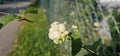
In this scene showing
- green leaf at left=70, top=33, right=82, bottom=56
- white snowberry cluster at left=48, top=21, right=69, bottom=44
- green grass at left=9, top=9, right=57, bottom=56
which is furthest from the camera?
green grass at left=9, top=9, right=57, bottom=56

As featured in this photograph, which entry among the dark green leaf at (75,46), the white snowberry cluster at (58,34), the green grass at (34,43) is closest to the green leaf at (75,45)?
the dark green leaf at (75,46)

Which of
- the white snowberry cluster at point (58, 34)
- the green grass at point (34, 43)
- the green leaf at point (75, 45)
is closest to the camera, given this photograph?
the white snowberry cluster at point (58, 34)

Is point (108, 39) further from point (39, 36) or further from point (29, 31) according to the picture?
point (29, 31)

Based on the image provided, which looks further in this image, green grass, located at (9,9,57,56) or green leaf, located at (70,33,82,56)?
green grass, located at (9,9,57,56)

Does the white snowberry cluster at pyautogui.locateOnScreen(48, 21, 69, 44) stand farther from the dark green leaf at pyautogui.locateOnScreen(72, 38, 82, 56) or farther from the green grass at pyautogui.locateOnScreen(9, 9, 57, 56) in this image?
the green grass at pyautogui.locateOnScreen(9, 9, 57, 56)

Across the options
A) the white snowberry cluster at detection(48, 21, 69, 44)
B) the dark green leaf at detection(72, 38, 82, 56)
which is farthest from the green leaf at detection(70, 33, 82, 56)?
the white snowberry cluster at detection(48, 21, 69, 44)

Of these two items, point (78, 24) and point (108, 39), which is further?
point (78, 24)

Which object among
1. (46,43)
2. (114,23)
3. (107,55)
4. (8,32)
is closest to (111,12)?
(114,23)

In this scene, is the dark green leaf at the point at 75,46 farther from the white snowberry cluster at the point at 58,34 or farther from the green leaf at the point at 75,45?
the white snowberry cluster at the point at 58,34
